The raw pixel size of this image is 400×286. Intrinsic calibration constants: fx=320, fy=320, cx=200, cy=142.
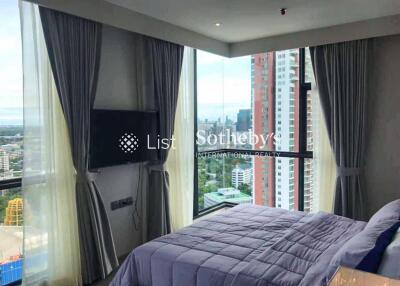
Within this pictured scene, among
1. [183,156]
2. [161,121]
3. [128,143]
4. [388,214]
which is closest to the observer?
[388,214]

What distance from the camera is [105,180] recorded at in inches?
134

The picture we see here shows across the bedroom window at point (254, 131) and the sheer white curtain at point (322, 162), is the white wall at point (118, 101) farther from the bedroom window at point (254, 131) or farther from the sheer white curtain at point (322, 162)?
the sheer white curtain at point (322, 162)

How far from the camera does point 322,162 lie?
3.99 metres

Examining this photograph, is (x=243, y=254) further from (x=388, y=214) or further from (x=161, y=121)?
(x=161, y=121)

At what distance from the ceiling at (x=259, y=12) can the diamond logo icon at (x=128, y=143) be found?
1313 mm

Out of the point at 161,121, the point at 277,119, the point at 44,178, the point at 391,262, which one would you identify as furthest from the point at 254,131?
the point at 391,262

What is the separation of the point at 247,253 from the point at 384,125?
255cm

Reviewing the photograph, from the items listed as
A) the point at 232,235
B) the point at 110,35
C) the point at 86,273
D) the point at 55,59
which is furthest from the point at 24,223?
the point at 110,35

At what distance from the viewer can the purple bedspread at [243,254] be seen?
1.92 m

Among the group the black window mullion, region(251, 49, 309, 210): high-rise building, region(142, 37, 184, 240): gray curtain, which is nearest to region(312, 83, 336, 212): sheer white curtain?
region(251, 49, 309, 210): high-rise building

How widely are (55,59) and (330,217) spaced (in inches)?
110

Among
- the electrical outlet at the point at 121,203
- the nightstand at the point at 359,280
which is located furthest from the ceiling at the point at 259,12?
the nightstand at the point at 359,280

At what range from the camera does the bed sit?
1901 millimetres

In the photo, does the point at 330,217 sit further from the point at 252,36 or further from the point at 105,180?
the point at 252,36
